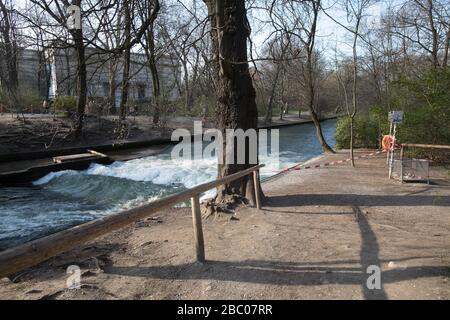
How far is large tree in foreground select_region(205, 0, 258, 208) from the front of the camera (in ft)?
24.6

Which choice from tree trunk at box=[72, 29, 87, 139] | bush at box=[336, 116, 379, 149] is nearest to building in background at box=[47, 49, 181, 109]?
tree trunk at box=[72, 29, 87, 139]

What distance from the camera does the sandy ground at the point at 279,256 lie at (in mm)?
4285

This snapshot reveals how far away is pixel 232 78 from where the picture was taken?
7.79 m

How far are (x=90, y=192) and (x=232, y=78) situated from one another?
800 centimetres

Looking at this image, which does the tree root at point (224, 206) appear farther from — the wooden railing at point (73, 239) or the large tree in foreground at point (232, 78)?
the wooden railing at point (73, 239)

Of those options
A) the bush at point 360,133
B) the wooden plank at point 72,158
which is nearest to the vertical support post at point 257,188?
the wooden plank at point 72,158

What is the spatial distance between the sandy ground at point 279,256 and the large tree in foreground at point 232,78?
0.66 m

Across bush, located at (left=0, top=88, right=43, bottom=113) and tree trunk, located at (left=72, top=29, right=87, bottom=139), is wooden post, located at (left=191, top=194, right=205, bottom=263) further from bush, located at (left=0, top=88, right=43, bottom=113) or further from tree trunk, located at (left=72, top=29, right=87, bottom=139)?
bush, located at (left=0, top=88, right=43, bottom=113)

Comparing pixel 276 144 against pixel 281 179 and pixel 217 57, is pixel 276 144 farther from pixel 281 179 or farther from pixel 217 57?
pixel 217 57

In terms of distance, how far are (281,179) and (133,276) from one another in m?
7.43

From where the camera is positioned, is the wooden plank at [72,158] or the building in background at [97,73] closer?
the building in background at [97,73]

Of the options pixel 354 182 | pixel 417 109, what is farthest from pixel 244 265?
pixel 417 109

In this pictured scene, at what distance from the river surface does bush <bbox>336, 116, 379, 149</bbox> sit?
2668 millimetres

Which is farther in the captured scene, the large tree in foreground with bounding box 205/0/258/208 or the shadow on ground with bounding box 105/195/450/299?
the large tree in foreground with bounding box 205/0/258/208
